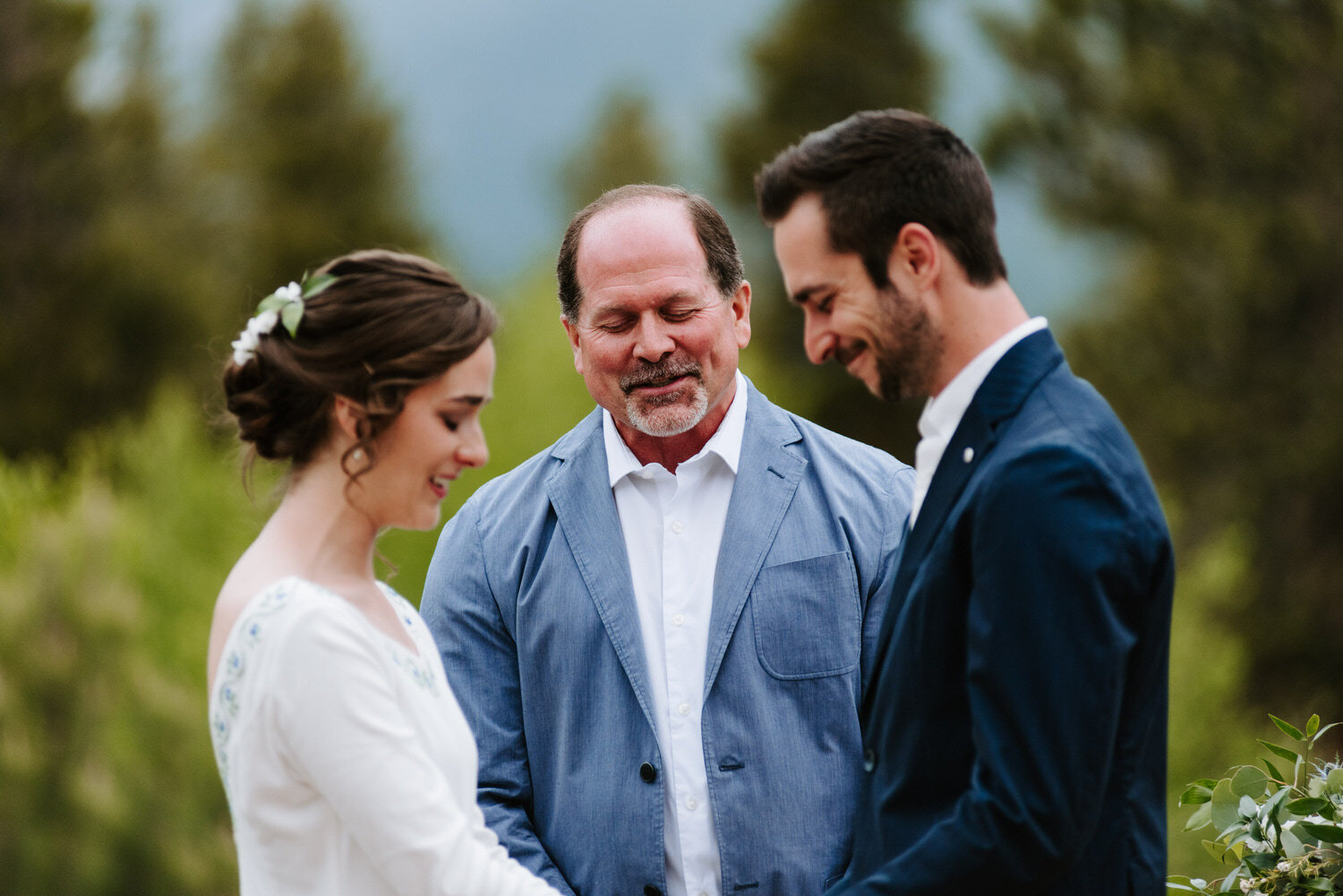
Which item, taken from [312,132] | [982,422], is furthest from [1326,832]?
[312,132]

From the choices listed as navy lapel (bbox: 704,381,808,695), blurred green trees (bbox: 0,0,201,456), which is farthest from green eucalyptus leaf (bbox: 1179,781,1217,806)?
blurred green trees (bbox: 0,0,201,456)

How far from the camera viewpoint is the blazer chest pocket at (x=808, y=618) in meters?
2.86

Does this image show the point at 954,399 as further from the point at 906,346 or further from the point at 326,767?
the point at 326,767

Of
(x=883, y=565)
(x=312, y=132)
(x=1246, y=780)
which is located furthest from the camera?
(x=312, y=132)

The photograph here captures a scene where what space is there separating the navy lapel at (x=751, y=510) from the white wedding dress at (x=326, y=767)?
916 mm

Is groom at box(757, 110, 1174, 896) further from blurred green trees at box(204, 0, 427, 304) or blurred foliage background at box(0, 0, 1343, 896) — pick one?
blurred green trees at box(204, 0, 427, 304)

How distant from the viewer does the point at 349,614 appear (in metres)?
2.04

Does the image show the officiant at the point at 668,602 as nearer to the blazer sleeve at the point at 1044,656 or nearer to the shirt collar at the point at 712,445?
the shirt collar at the point at 712,445

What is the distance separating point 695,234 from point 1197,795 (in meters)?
1.58

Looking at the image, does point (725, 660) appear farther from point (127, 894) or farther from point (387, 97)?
point (387, 97)

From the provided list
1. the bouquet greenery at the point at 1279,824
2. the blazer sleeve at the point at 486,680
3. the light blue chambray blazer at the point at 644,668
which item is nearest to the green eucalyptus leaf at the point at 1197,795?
the bouquet greenery at the point at 1279,824

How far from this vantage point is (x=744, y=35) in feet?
71.4

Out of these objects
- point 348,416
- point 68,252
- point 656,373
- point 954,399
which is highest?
point 68,252

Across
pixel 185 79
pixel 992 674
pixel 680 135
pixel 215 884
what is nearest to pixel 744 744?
pixel 992 674
